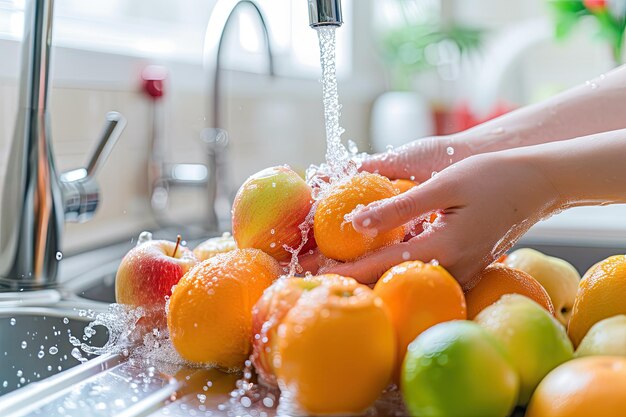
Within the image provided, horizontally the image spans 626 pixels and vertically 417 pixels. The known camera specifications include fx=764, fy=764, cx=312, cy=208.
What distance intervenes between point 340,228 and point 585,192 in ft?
0.81

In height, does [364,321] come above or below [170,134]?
below

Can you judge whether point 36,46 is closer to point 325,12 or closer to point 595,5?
point 325,12

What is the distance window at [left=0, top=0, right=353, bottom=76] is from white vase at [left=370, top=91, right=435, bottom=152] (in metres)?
0.37

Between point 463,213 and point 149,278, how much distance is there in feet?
1.01

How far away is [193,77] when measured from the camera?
1.83 m

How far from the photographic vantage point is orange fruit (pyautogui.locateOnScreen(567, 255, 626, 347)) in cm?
65

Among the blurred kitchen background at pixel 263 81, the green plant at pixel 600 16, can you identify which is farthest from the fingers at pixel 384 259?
the green plant at pixel 600 16

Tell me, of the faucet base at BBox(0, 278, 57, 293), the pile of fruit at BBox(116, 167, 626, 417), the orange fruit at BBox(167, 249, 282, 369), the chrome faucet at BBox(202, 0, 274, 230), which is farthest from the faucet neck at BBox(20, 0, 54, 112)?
the chrome faucet at BBox(202, 0, 274, 230)

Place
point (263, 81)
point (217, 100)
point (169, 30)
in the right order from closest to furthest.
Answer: point (217, 100)
point (169, 30)
point (263, 81)

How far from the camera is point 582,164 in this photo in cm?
72

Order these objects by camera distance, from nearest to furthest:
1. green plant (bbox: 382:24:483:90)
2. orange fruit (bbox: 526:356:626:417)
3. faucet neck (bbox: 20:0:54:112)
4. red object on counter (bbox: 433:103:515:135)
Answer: orange fruit (bbox: 526:356:626:417), faucet neck (bbox: 20:0:54:112), red object on counter (bbox: 433:103:515:135), green plant (bbox: 382:24:483:90)

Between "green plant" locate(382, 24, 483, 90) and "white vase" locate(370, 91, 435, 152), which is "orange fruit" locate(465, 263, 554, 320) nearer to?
"white vase" locate(370, 91, 435, 152)

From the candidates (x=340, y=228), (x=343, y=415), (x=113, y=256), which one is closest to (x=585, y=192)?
(x=340, y=228)

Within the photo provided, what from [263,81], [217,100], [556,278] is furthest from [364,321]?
[263,81]
